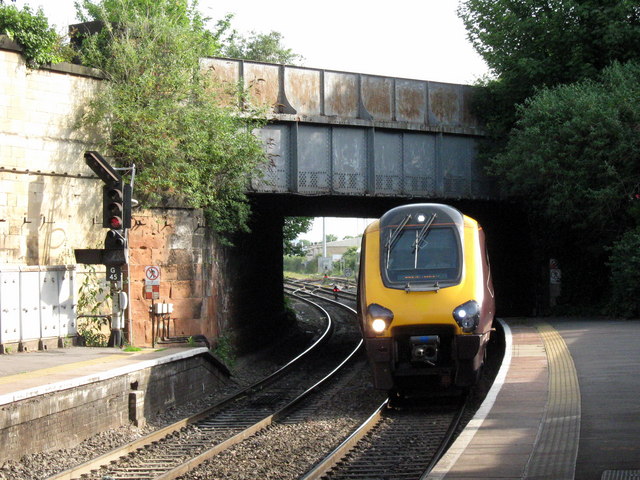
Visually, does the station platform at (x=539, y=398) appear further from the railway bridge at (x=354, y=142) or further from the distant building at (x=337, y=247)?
the distant building at (x=337, y=247)

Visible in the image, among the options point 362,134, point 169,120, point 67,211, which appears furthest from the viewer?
point 362,134

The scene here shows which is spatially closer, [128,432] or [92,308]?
[128,432]

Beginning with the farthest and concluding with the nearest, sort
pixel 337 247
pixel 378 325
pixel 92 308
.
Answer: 1. pixel 337 247
2. pixel 92 308
3. pixel 378 325

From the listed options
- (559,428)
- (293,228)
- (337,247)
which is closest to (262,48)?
(293,228)

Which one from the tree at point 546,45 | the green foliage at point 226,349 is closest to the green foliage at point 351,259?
the tree at point 546,45

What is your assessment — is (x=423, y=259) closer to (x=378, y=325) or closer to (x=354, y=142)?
(x=378, y=325)

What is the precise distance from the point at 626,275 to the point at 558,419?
13.2m

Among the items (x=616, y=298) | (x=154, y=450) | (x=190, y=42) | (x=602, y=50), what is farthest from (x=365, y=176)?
(x=154, y=450)

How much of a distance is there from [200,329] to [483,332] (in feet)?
26.7

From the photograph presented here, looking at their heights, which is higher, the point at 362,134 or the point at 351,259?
the point at 362,134

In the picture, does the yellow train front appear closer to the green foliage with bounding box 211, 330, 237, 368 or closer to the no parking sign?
the no parking sign

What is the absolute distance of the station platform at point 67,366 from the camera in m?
10.9

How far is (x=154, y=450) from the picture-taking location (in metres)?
11.6

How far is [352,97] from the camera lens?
23391 millimetres
